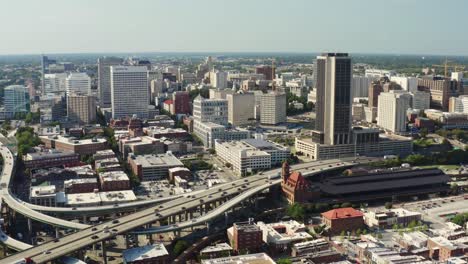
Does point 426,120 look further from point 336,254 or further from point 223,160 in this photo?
point 336,254

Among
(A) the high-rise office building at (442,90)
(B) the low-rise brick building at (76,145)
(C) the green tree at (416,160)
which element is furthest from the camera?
(A) the high-rise office building at (442,90)

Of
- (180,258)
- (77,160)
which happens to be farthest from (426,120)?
(180,258)

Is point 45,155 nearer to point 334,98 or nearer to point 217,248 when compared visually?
point 217,248

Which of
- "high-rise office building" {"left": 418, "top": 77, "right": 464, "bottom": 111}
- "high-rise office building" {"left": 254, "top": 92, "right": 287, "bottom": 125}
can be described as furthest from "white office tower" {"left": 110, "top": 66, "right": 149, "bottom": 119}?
"high-rise office building" {"left": 418, "top": 77, "right": 464, "bottom": 111}

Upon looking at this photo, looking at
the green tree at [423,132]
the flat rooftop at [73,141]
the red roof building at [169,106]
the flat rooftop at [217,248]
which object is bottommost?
the flat rooftop at [217,248]

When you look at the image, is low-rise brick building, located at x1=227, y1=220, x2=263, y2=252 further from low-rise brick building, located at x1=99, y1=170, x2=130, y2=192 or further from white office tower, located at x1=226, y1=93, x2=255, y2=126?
white office tower, located at x1=226, y1=93, x2=255, y2=126

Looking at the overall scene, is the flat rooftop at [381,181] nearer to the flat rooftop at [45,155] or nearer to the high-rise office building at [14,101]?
the flat rooftop at [45,155]

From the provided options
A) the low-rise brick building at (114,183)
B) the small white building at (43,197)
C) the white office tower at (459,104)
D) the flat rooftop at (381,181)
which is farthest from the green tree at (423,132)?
the small white building at (43,197)
